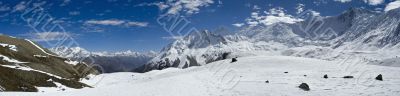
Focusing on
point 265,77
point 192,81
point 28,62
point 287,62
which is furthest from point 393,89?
point 28,62

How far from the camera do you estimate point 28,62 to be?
334 ft

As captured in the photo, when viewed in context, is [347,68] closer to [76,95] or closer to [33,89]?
[76,95]

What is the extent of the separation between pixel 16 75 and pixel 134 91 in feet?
158

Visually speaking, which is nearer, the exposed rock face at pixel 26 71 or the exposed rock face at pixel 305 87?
the exposed rock face at pixel 305 87

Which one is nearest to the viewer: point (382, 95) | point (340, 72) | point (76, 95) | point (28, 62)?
point (382, 95)

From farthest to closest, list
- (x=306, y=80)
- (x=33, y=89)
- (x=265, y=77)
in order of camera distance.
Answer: (x=33, y=89) → (x=265, y=77) → (x=306, y=80)

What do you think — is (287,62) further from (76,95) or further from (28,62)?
(28,62)

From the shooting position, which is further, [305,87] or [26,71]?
[26,71]

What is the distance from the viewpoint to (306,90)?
4041 cm

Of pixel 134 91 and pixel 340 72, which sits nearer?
pixel 134 91

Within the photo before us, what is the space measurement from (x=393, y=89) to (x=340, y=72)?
58.8 ft

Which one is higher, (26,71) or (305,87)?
(26,71)

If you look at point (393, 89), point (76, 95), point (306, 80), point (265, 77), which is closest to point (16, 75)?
point (76, 95)

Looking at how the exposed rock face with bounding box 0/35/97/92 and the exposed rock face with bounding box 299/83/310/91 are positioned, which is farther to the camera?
the exposed rock face with bounding box 0/35/97/92
